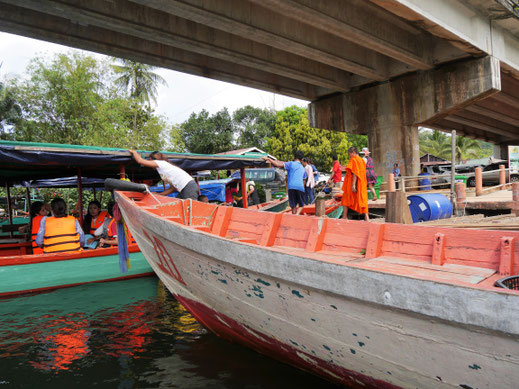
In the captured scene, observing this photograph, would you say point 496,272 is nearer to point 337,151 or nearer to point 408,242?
point 408,242

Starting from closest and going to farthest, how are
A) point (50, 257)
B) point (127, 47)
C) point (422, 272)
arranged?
point (422, 272) → point (50, 257) → point (127, 47)

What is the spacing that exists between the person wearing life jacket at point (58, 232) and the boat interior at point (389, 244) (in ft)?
9.35

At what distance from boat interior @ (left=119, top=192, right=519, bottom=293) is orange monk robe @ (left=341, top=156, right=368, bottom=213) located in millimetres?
2897

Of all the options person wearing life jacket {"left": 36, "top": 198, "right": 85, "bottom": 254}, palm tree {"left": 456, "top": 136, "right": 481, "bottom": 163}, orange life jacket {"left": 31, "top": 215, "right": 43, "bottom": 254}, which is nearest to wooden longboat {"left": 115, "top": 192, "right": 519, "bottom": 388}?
person wearing life jacket {"left": 36, "top": 198, "right": 85, "bottom": 254}

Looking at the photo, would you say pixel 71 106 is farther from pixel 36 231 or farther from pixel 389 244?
pixel 389 244

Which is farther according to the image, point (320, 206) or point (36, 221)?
point (320, 206)

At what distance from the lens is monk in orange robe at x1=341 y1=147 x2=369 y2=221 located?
630 cm

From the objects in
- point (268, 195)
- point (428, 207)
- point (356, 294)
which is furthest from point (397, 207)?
point (268, 195)

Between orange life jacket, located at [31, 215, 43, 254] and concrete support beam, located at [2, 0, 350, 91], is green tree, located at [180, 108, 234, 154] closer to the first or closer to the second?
concrete support beam, located at [2, 0, 350, 91]

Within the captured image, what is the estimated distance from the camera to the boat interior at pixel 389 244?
8.05 feet

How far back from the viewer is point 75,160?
6098 mm

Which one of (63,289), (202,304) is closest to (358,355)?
(202,304)

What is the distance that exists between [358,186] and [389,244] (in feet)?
11.3

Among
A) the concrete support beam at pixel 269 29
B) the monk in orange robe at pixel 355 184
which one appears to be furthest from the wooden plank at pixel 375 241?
the concrete support beam at pixel 269 29
